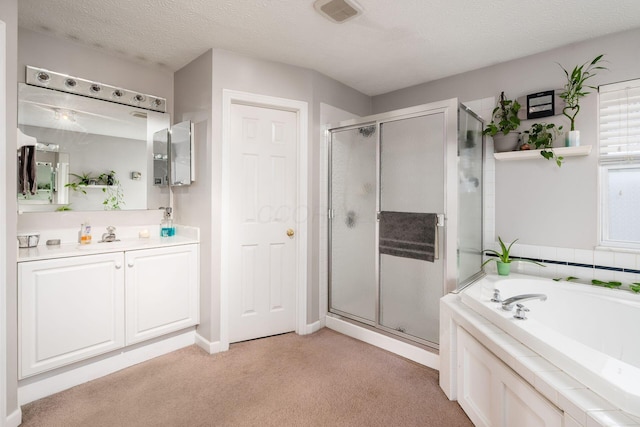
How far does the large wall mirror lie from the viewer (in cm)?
217

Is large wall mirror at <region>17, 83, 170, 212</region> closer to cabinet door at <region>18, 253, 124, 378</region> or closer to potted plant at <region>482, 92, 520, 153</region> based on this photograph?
cabinet door at <region>18, 253, 124, 378</region>

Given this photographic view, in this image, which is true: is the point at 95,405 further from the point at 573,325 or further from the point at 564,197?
the point at 564,197

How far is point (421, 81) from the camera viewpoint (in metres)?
3.12

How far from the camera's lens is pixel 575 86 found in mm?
2314

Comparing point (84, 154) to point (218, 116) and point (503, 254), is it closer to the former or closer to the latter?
Result: point (218, 116)

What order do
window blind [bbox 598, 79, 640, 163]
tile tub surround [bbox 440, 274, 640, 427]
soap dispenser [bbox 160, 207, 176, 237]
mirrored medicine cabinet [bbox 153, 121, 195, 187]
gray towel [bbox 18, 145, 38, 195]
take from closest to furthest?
tile tub surround [bbox 440, 274, 640, 427] → gray towel [bbox 18, 145, 38, 195] → window blind [bbox 598, 79, 640, 163] → mirrored medicine cabinet [bbox 153, 121, 195, 187] → soap dispenser [bbox 160, 207, 176, 237]

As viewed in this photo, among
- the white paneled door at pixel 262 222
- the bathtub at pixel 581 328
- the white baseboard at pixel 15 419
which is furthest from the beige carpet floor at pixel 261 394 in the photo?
the bathtub at pixel 581 328

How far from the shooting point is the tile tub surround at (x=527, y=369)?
94cm

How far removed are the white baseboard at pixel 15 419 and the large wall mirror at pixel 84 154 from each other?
4.14 feet

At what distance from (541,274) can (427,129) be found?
58.3 inches

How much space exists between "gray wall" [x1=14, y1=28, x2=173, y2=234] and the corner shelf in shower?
2.97 meters

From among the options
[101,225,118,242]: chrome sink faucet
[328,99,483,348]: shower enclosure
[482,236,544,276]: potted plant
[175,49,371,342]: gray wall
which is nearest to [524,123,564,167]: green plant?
[328,99,483,348]: shower enclosure

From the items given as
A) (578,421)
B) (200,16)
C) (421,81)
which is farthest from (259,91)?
(578,421)

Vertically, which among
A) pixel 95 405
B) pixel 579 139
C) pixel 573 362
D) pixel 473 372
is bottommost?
pixel 95 405
